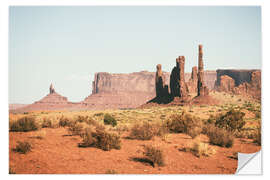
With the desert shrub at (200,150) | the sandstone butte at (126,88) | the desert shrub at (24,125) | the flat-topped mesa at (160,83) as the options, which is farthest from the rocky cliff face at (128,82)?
the desert shrub at (200,150)

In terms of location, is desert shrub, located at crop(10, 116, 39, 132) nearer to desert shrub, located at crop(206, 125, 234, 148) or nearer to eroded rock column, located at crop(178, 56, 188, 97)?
desert shrub, located at crop(206, 125, 234, 148)

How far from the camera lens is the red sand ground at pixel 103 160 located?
8.27m

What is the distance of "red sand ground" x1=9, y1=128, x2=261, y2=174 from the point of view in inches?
326

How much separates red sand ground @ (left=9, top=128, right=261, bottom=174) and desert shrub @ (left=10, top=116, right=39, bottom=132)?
4.22 feet

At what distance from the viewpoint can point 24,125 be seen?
12164mm

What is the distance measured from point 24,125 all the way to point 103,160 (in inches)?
217

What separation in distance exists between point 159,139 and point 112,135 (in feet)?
9.23

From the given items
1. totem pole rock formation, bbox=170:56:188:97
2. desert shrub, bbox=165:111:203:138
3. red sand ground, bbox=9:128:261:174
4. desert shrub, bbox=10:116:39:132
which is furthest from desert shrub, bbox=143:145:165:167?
totem pole rock formation, bbox=170:56:188:97

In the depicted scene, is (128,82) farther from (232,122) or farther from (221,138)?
(221,138)

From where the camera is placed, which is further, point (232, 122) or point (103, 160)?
point (232, 122)

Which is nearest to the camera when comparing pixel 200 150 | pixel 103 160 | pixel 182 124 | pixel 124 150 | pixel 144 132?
pixel 103 160

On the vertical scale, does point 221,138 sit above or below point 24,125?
below

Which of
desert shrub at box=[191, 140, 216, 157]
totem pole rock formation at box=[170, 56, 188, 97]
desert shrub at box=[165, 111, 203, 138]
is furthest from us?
totem pole rock formation at box=[170, 56, 188, 97]
